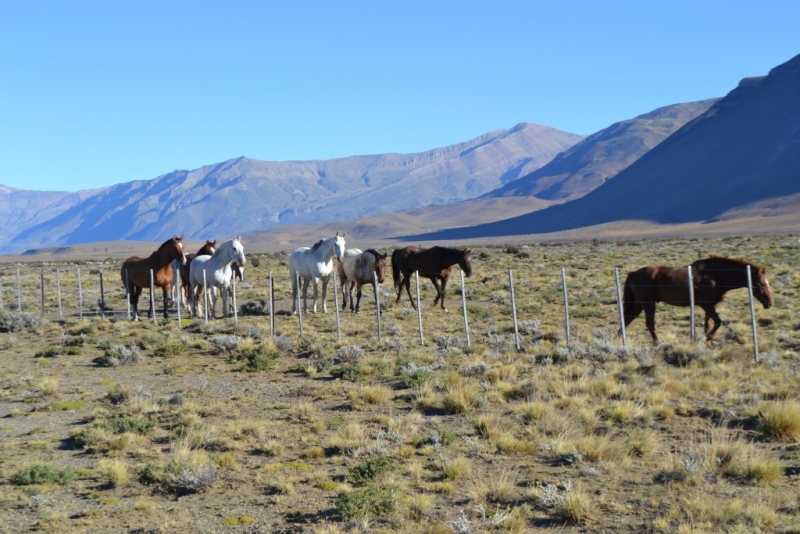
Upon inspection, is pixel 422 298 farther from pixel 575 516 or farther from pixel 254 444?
pixel 575 516

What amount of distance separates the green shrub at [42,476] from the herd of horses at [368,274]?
10443 mm

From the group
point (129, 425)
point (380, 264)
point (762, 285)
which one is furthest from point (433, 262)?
point (129, 425)

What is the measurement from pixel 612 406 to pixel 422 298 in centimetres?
1604

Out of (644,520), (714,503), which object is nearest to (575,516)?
(644,520)

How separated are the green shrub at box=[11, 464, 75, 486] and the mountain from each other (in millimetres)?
124090

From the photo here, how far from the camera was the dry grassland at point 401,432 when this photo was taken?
23.8 feet

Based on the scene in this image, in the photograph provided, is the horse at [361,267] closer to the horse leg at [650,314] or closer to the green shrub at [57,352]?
the green shrub at [57,352]

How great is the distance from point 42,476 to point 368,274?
1479cm

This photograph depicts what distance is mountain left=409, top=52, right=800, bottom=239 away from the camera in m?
130

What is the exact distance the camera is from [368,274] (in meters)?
22.6

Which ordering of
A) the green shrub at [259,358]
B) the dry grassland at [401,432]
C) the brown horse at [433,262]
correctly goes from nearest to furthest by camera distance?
the dry grassland at [401,432] < the green shrub at [259,358] < the brown horse at [433,262]

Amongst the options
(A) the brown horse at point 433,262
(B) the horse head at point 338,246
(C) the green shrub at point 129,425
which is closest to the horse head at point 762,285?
(A) the brown horse at point 433,262

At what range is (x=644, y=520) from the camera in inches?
273

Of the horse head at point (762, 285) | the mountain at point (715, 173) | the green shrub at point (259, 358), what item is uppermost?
the mountain at point (715, 173)
